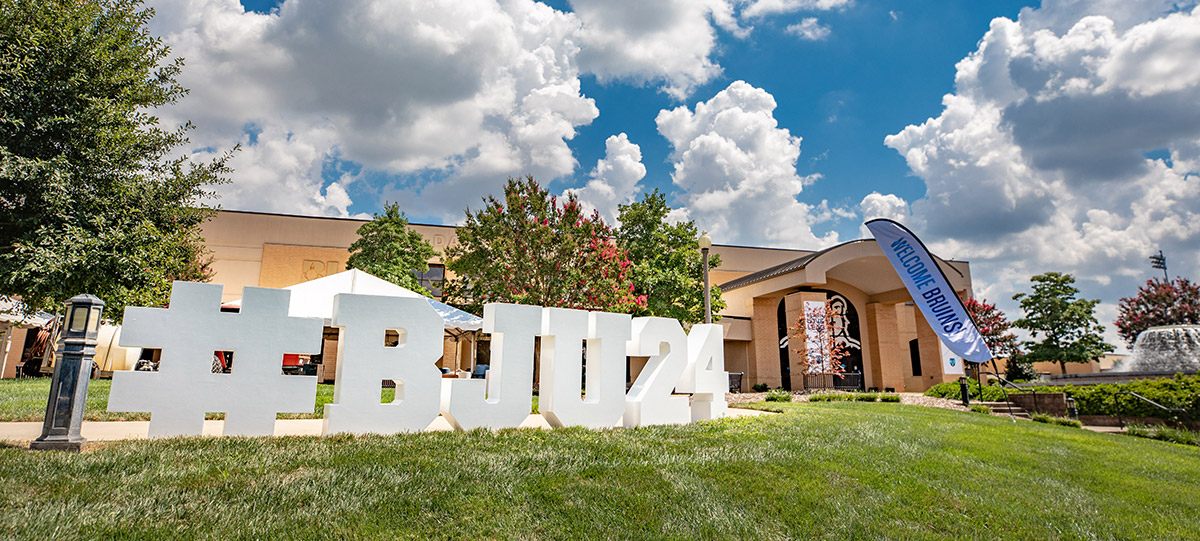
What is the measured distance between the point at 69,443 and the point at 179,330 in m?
1.38

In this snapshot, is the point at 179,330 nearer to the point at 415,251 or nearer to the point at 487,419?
the point at 487,419

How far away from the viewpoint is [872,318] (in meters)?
32.6

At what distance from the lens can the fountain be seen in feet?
74.2

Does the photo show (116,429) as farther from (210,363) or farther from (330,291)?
(330,291)

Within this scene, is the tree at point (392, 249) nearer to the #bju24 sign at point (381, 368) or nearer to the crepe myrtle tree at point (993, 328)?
the #bju24 sign at point (381, 368)

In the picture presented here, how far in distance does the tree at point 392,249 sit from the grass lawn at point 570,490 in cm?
2164

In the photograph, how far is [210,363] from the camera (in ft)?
19.7

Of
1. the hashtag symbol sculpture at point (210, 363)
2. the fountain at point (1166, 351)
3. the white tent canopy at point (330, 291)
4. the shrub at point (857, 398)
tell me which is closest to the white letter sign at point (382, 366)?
the hashtag symbol sculpture at point (210, 363)

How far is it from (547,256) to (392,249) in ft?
42.5

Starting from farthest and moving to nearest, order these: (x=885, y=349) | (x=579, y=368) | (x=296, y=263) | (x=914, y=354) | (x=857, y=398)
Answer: (x=296, y=263) → (x=914, y=354) → (x=885, y=349) → (x=857, y=398) → (x=579, y=368)

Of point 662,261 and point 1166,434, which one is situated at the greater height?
point 662,261

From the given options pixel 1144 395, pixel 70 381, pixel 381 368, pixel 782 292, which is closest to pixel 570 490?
pixel 381 368

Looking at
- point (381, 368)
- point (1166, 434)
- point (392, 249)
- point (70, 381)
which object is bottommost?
point (1166, 434)

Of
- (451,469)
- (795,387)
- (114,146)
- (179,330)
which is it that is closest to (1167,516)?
(451,469)
